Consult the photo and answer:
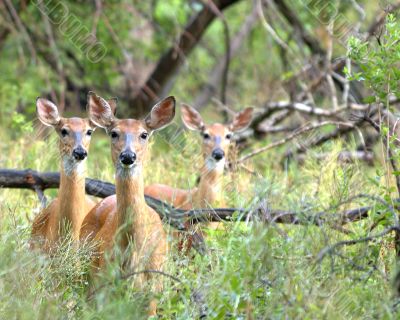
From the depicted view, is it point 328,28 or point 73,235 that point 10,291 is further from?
point 328,28

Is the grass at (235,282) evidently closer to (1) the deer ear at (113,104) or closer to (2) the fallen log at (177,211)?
(2) the fallen log at (177,211)

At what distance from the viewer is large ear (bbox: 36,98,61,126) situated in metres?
7.43

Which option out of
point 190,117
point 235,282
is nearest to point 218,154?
point 190,117

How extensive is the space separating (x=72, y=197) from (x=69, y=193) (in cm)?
4

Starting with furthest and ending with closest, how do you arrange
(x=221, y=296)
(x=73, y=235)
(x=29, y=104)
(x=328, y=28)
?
(x=29, y=104)
(x=328, y=28)
(x=73, y=235)
(x=221, y=296)

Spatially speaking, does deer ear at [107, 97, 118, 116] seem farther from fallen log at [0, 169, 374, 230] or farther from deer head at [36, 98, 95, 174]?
fallen log at [0, 169, 374, 230]

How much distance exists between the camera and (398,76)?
220 inches

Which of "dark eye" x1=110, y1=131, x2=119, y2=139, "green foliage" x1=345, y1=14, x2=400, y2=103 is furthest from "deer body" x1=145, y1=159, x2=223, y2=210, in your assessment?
"green foliage" x1=345, y1=14, x2=400, y2=103

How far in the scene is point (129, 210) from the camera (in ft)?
19.5

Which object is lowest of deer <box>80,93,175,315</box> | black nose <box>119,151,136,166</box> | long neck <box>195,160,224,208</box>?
long neck <box>195,160,224,208</box>

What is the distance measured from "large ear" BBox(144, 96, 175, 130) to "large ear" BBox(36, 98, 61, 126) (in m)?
1.10

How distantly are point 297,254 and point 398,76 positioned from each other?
129 cm

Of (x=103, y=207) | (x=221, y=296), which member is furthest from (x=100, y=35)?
(x=221, y=296)

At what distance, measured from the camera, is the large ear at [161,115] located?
662 cm
